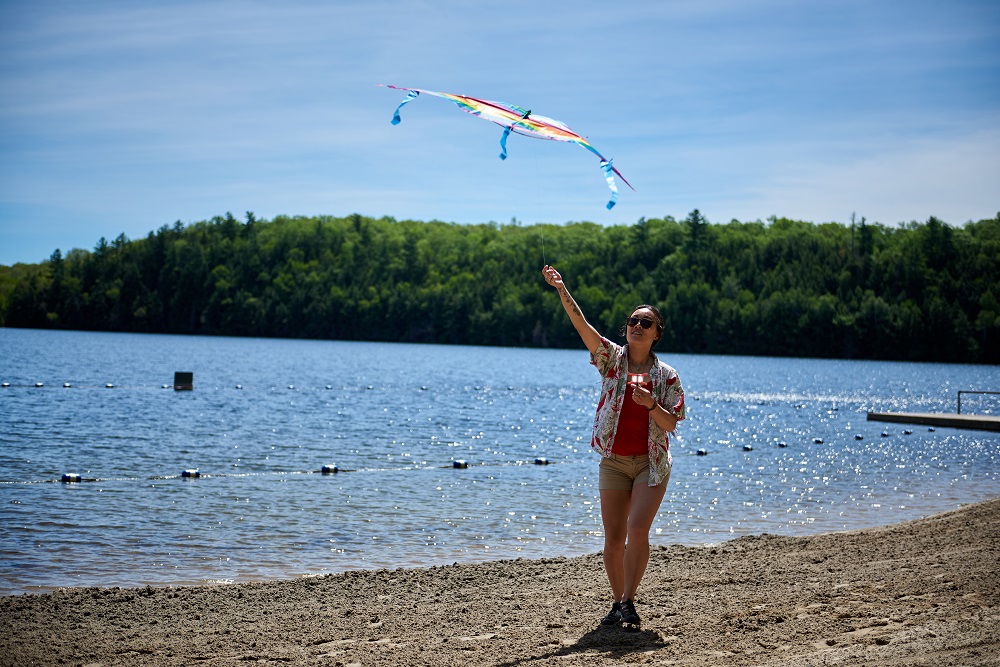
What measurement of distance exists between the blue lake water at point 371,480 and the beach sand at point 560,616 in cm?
192

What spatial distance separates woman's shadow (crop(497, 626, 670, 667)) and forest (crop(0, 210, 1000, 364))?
149448 millimetres

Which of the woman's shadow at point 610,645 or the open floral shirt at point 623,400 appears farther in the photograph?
the open floral shirt at point 623,400

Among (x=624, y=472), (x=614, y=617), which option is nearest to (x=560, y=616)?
(x=614, y=617)

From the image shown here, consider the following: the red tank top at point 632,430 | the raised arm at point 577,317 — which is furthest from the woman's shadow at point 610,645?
the raised arm at point 577,317

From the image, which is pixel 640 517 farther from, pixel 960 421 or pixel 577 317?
pixel 960 421

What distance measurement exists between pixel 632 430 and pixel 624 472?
33 centimetres

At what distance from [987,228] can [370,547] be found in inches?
7259

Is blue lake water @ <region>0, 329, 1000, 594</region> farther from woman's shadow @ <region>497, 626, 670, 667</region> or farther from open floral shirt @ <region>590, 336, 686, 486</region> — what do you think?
open floral shirt @ <region>590, 336, 686, 486</region>

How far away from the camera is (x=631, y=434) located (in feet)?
23.6

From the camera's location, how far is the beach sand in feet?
22.2

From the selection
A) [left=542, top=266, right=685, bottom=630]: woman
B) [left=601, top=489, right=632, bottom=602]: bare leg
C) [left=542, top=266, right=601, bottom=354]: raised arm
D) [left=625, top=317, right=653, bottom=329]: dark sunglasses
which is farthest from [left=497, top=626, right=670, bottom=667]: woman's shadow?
[left=625, top=317, right=653, bottom=329]: dark sunglasses

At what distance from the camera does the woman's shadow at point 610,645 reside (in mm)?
6848

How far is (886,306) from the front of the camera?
485ft

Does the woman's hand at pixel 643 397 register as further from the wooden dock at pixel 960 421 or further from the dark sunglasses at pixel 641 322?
the wooden dock at pixel 960 421
